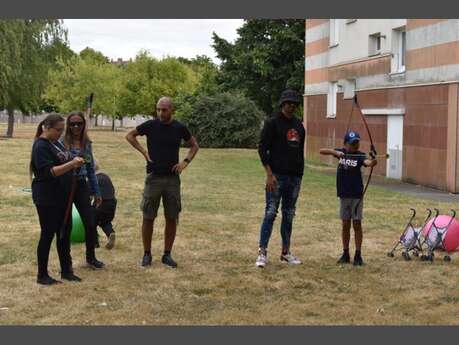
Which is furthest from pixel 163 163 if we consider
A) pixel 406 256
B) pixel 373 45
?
pixel 373 45

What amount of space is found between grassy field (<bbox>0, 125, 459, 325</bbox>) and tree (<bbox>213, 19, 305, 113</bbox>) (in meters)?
27.5

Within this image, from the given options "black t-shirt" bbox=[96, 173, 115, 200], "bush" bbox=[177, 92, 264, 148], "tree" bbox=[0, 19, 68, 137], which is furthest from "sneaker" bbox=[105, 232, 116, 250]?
"tree" bbox=[0, 19, 68, 137]

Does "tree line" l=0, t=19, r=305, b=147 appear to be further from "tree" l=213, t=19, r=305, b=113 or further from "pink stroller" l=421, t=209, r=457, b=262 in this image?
"pink stroller" l=421, t=209, r=457, b=262

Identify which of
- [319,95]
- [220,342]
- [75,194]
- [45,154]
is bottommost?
[220,342]

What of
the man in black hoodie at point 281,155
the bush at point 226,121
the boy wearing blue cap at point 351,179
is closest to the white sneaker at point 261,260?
the man in black hoodie at point 281,155

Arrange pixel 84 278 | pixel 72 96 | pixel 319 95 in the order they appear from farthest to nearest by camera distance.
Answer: pixel 72 96 < pixel 319 95 < pixel 84 278

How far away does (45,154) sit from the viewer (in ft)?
21.6

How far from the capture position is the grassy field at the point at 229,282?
19.0 ft

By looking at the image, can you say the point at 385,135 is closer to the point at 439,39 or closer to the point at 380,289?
the point at 439,39

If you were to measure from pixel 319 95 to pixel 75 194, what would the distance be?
910 inches

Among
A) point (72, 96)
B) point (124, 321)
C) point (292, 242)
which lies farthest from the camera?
point (72, 96)

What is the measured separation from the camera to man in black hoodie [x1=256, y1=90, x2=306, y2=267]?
7551mm

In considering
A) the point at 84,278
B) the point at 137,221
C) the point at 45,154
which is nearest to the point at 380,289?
the point at 84,278

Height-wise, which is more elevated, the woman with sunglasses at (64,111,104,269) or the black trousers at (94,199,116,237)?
the woman with sunglasses at (64,111,104,269)
